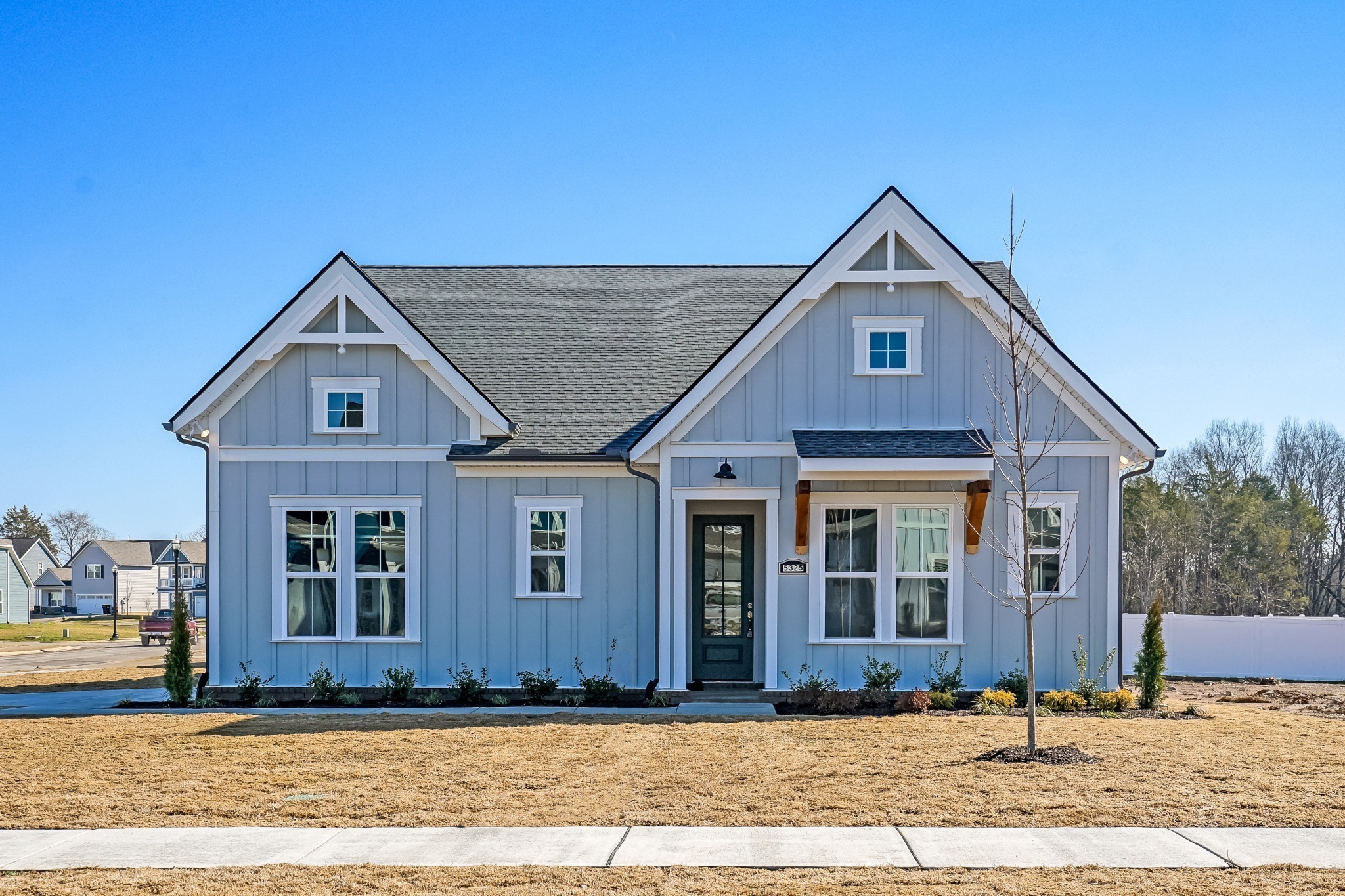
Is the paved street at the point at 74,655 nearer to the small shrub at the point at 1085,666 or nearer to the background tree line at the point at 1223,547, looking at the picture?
the small shrub at the point at 1085,666

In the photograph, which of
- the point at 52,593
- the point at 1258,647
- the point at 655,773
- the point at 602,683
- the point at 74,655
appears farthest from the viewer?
the point at 52,593

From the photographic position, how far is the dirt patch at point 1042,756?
34.8 ft

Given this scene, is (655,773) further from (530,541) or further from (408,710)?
(530,541)

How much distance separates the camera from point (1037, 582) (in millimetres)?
15406

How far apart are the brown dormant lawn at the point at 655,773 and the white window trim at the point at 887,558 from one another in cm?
175

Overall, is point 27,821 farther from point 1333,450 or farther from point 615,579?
point 1333,450

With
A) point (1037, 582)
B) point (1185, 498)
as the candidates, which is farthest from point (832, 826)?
point (1185, 498)

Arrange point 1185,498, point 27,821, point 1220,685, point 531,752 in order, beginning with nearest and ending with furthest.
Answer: point 27,821 → point 531,752 → point 1220,685 → point 1185,498

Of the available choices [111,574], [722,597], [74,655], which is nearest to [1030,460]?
[722,597]

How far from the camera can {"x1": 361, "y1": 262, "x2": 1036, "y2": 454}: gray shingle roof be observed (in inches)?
671

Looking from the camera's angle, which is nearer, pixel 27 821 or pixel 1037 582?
pixel 27 821

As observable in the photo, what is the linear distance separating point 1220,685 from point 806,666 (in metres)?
10.9

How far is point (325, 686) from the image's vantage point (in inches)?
626

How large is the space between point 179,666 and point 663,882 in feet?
37.2
